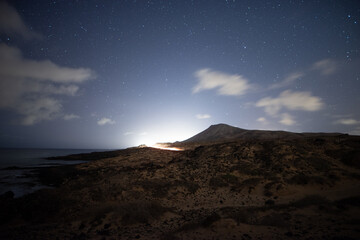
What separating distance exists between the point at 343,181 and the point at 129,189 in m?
16.9

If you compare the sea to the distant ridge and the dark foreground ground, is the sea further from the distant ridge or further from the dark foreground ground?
the distant ridge

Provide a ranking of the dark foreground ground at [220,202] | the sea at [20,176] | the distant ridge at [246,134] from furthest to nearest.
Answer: the distant ridge at [246,134] < the sea at [20,176] < the dark foreground ground at [220,202]

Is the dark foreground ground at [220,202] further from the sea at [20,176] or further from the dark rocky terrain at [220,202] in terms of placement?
the sea at [20,176]

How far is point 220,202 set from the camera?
37.0 feet

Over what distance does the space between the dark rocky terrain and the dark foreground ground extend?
54 millimetres

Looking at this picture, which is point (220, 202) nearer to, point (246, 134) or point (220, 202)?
point (220, 202)

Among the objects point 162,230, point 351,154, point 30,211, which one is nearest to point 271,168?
point 351,154

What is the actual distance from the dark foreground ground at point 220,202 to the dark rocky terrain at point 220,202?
54 mm

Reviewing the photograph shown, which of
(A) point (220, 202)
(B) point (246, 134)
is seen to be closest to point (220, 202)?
(A) point (220, 202)

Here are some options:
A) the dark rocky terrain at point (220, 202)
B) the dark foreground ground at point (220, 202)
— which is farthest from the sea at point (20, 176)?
the dark rocky terrain at point (220, 202)

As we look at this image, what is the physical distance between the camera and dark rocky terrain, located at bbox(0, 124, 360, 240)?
23.6 ft

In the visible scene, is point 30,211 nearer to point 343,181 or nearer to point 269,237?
point 269,237

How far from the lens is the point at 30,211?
1081cm

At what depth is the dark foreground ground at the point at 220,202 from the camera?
7.19m
